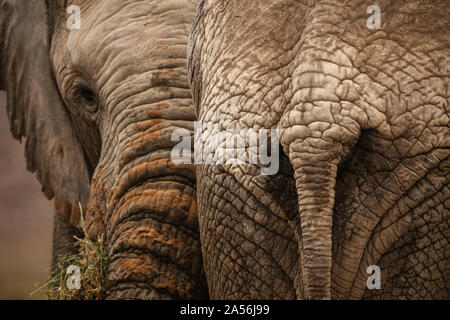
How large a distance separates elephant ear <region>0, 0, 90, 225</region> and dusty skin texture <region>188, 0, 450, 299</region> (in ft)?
4.13

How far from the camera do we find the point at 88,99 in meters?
2.00

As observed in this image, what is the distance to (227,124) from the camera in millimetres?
1105

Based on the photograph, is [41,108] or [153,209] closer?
[153,209]

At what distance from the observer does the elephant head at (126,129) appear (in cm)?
155

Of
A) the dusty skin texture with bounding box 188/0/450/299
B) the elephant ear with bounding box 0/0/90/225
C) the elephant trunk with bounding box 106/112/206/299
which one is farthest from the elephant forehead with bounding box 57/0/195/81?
the dusty skin texture with bounding box 188/0/450/299

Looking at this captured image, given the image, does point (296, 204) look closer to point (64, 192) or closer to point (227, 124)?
point (227, 124)

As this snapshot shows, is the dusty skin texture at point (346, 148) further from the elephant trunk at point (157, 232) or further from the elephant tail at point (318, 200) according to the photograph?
the elephant trunk at point (157, 232)

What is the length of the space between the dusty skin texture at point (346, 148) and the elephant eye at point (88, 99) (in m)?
0.95

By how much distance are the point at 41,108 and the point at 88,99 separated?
409 mm

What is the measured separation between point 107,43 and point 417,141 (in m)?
1.06

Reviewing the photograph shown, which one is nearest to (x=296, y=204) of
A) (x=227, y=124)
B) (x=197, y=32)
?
(x=227, y=124)

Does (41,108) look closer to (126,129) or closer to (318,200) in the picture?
(126,129)

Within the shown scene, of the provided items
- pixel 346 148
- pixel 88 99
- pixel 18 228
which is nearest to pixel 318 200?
pixel 346 148

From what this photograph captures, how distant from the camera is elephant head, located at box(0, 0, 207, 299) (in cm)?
155
